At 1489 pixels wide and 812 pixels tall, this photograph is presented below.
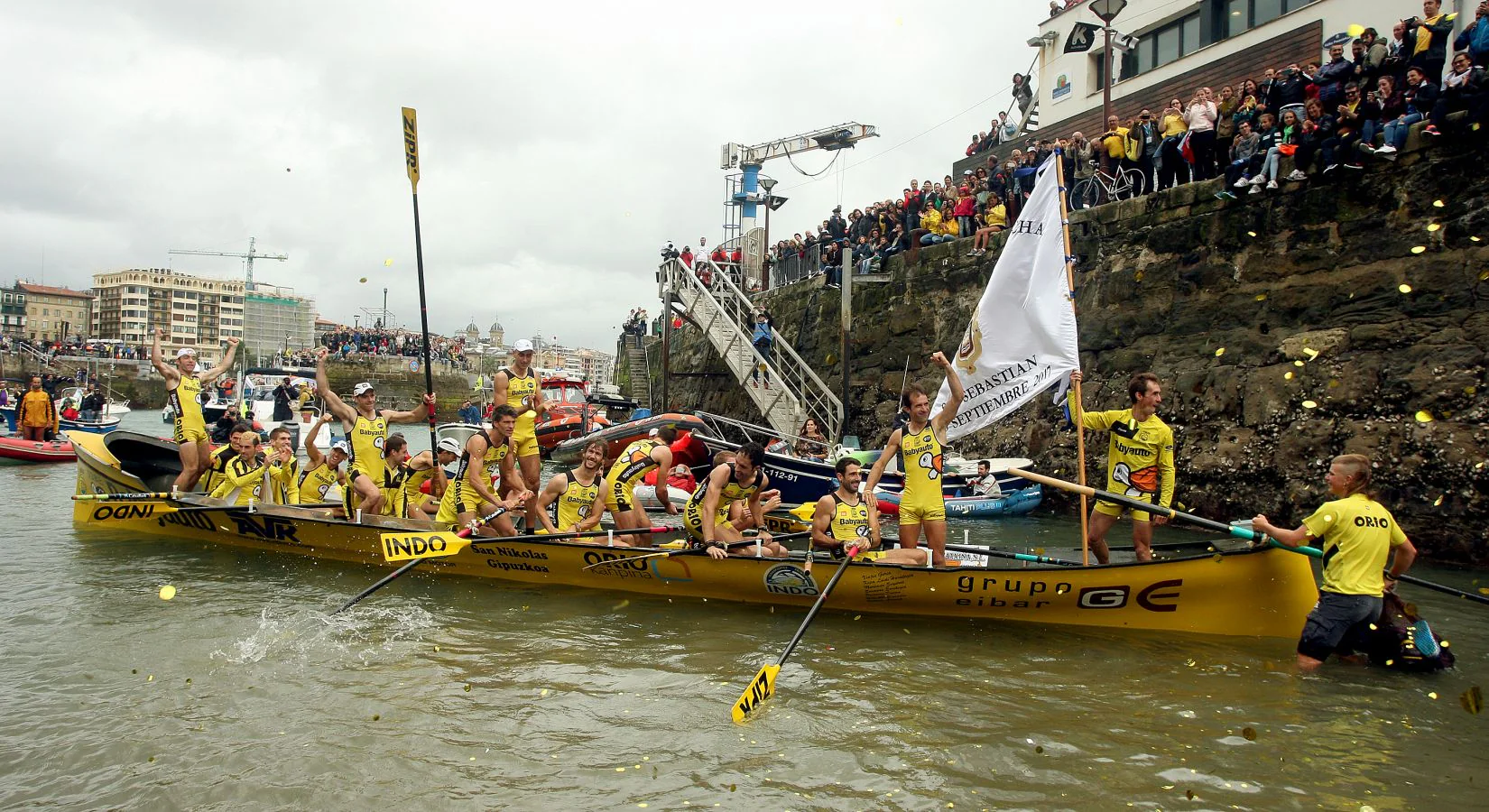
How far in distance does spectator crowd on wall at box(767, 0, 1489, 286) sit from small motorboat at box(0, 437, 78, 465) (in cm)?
2311

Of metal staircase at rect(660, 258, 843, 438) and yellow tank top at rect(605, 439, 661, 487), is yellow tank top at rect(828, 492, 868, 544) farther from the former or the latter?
metal staircase at rect(660, 258, 843, 438)

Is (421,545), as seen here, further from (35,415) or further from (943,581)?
(35,415)

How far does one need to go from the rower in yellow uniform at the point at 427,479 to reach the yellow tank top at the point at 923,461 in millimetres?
6017

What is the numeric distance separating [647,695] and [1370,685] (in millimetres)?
5252

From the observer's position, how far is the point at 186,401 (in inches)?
481

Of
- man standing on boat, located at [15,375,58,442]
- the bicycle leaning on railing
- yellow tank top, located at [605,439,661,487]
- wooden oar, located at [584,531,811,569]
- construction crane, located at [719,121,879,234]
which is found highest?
construction crane, located at [719,121,879,234]

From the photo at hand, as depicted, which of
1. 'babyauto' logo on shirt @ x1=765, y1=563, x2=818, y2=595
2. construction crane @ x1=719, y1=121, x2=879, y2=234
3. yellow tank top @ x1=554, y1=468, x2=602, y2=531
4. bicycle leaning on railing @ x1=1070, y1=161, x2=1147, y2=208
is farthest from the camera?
construction crane @ x1=719, y1=121, x2=879, y2=234

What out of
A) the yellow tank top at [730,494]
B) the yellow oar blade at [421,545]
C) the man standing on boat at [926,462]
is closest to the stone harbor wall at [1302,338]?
the man standing on boat at [926,462]

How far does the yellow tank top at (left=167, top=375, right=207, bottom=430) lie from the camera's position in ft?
39.8

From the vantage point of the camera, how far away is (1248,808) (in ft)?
15.7

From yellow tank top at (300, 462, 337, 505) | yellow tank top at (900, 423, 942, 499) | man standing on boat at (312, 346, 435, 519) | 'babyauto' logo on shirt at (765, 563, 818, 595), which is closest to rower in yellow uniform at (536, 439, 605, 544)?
man standing on boat at (312, 346, 435, 519)

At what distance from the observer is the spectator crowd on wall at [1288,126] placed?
10633 mm

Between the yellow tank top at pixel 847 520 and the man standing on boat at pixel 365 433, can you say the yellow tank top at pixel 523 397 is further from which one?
the yellow tank top at pixel 847 520

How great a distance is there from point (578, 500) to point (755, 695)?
4.59 metres
